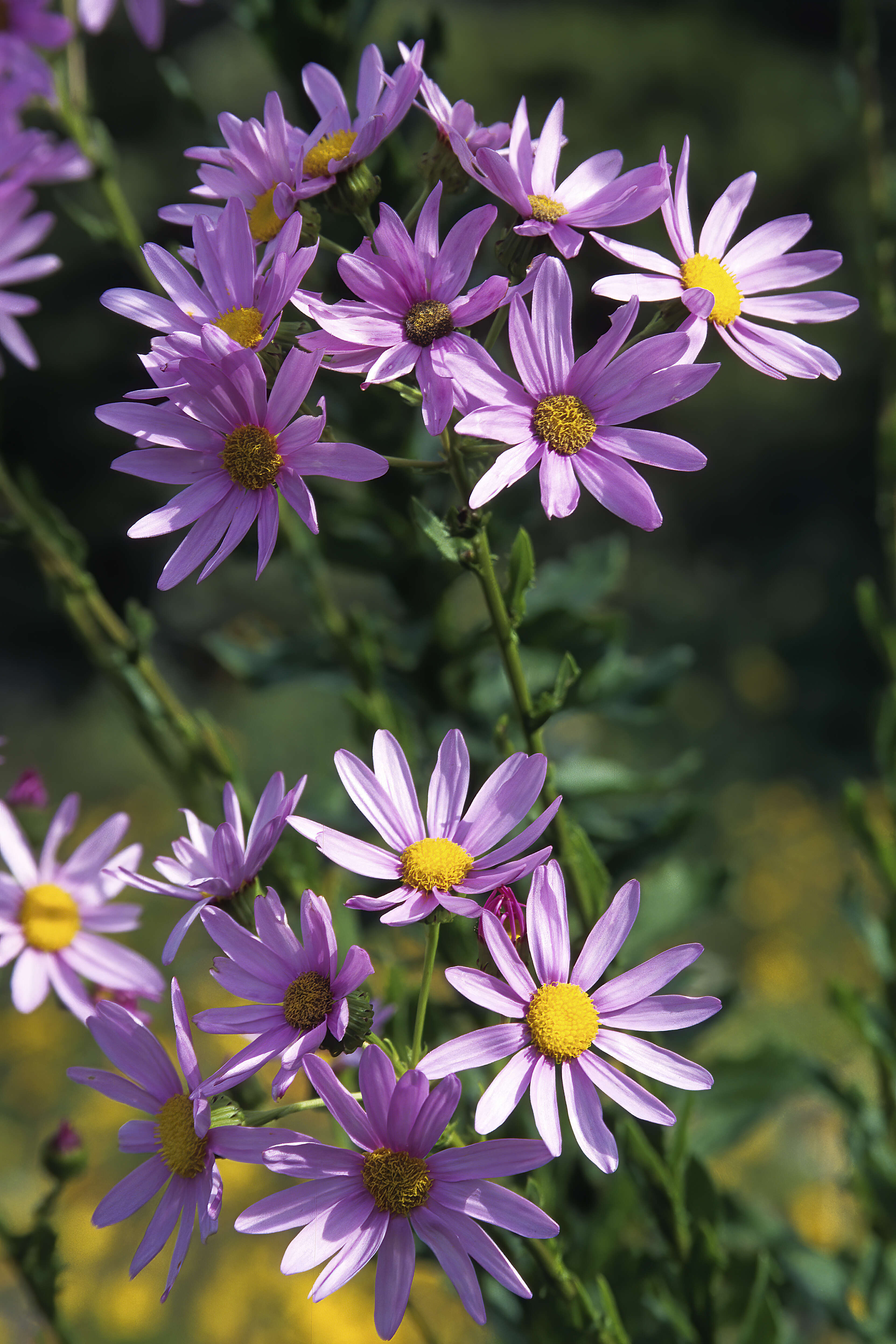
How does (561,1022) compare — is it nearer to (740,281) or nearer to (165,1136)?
(165,1136)

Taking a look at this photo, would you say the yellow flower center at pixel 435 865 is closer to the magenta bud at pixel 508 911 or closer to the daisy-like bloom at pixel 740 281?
the magenta bud at pixel 508 911

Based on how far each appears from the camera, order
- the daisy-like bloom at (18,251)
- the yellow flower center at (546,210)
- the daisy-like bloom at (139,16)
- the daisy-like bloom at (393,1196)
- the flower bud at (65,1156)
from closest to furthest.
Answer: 1. the daisy-like bloom at (393,1196)
2. the yellow flower center at (546,210)
3. the flower bud at (65,1156)
4. the daisy-like bloom at (18,251)
5. the daisy-like bloom at (139,16)

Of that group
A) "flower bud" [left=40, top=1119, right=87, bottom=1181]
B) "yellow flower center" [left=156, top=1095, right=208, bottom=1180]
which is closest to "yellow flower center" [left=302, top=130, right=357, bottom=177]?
"yellow flower center" [left=156, top=1095, right=208, bottom=1180]

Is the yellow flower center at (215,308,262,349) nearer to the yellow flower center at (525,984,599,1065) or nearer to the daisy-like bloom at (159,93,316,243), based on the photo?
the daisy-like bloom at (159,93,316,243)

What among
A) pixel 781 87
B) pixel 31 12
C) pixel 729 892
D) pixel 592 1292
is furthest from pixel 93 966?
pixel 781 87

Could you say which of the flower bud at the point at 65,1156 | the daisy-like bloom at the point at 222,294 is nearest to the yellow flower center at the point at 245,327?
the daisy-like bloom at the point at 222,294

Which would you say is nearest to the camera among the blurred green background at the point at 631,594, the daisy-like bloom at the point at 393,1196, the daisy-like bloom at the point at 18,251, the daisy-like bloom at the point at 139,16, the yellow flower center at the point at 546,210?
the daisy-like bloom at the point at 393,1196
